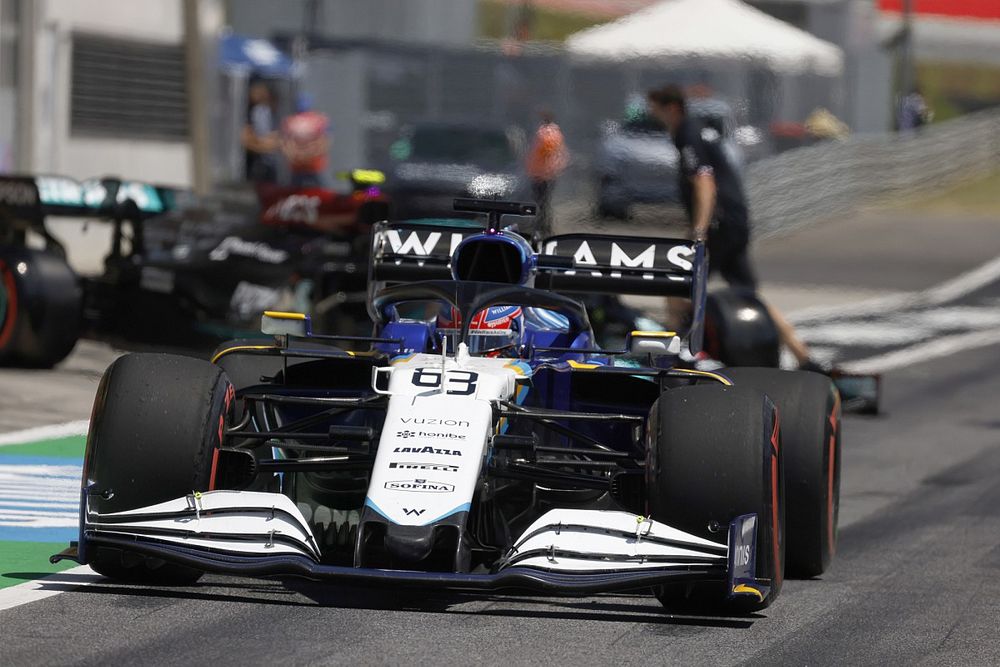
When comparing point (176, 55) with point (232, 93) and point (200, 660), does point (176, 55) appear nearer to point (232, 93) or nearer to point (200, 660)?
point (232, 93)

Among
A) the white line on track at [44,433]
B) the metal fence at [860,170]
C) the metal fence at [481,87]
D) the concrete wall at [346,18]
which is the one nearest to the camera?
the white line on track at [44,433]

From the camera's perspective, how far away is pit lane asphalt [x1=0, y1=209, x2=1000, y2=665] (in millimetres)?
5457

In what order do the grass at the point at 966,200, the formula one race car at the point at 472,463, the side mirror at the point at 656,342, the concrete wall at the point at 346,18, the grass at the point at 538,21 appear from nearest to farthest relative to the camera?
1. the formula one race car at the point at 472,463
2. the side mirror at the point at 656,342
3. the grass at the point at 966,200
4. the concrete wall at the point at 346,18
5. the grass at the point at 538,21

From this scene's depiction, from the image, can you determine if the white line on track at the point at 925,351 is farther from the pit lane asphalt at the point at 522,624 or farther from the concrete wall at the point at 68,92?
the concrete wall at the point at 68,92

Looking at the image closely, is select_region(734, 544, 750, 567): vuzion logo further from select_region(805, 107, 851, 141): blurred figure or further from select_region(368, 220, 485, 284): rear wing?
select_region(805, 107, 851, 141): blurred figure

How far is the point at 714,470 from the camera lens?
5.98 meters

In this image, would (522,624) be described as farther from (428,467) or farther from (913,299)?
(913,299)

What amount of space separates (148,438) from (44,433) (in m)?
4.21

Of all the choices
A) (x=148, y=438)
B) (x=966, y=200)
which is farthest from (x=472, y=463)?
(x=966, y=200)

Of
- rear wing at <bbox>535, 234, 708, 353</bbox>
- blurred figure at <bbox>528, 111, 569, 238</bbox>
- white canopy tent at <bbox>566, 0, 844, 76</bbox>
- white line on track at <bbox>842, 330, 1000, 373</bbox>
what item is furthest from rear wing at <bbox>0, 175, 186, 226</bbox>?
white canopy tent at <bbox>566, 0, 844, 76</bbox>

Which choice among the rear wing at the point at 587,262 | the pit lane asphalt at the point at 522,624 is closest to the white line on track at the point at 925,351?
the rear wing at the point at 587,262

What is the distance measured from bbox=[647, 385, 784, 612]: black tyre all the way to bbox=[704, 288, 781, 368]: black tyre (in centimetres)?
441

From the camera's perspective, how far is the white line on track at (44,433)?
9.90 m

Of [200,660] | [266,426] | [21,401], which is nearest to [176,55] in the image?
[21,401]
